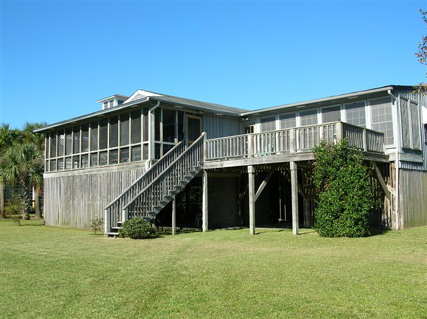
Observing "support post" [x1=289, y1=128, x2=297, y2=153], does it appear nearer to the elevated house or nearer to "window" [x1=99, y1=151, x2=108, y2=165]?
the elevated house

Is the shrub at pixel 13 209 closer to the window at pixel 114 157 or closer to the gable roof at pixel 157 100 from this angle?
the gable roof at pixel 157 100

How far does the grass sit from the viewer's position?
5922 millimetres

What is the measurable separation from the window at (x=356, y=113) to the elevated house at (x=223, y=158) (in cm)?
4

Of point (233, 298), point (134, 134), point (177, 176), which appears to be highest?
point (134, 134)

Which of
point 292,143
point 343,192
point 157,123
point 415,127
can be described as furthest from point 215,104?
point 343,192

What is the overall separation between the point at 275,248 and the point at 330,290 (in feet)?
15.9

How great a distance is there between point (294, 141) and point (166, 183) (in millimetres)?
4950

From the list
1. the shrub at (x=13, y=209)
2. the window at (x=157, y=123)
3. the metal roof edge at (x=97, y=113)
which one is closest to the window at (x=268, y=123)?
the window at (x=157, y=123)

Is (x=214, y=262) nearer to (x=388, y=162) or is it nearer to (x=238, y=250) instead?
(x=238, y=250)

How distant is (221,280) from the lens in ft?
25.0

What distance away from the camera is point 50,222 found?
2270cm

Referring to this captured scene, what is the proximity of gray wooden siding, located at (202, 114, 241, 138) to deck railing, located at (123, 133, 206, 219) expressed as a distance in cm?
198

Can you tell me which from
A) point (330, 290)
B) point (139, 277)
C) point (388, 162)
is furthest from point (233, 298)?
point (388, 162)

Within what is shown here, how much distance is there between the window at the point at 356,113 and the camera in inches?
664
